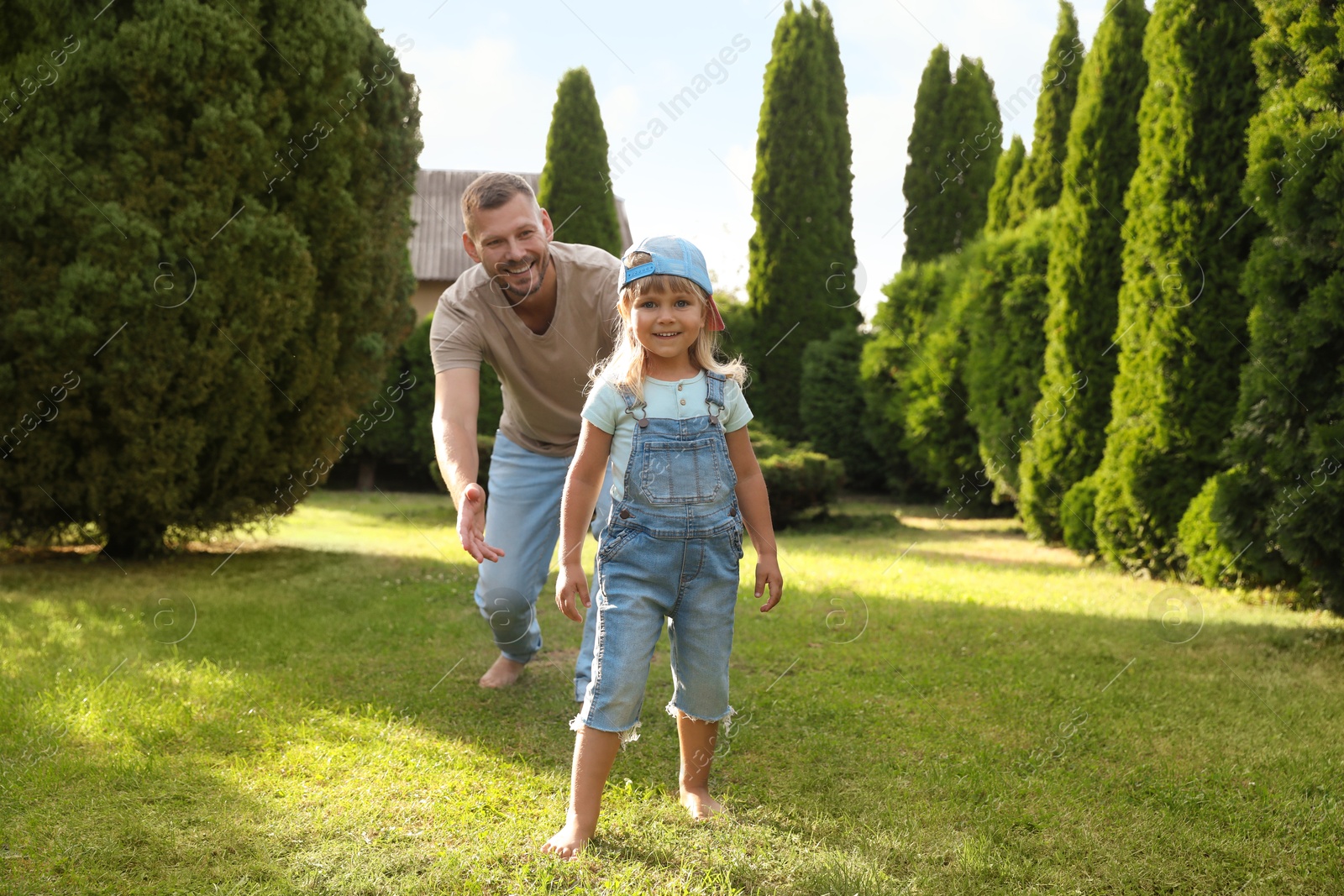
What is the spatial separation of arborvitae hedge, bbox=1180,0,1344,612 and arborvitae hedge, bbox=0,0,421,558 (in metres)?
6.38

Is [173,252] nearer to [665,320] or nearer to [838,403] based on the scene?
[665,320]

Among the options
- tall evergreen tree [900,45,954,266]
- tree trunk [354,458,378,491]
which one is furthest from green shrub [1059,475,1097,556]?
tree trunk [354,458,378,491]

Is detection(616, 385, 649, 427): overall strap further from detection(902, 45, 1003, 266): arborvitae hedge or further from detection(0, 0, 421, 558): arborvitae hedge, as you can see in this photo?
detection(902, 45, 1003, 266): arborvitae hedge

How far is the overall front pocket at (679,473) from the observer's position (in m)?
2.91

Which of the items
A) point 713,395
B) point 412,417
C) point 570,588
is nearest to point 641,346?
point 713,395

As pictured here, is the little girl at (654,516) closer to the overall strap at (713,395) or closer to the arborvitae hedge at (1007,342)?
the overall strap at (713,395)

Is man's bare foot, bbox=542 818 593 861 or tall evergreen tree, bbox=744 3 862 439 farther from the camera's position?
tall evergreen tree, bbox=744 3 862 439

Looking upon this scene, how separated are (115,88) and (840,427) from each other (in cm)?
1091

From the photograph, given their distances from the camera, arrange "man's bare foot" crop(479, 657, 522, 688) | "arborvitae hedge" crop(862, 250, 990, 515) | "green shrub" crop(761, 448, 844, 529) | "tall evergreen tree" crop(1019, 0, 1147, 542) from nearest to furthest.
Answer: "man's bare foot" crop(479, 657, 522, 688), "tall evergreen tree" crop(1019, 0, 1147, 542), "green shrub" crop(761, 448, 844, 529), "arborvitae hedge" crop(862, 250, 990, 515)

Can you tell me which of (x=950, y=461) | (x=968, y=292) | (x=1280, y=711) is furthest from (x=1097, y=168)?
(x=1280, y=711)

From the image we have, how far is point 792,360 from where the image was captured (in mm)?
16516

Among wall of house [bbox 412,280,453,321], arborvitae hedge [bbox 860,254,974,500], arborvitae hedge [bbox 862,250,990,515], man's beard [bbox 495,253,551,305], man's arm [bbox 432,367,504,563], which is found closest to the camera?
man's arm [bbox 432,367,504,563]

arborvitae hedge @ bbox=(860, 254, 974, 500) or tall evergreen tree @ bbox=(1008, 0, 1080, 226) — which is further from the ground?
tall evergreen tree @ bbox=(1008, 0, 1080, 226)

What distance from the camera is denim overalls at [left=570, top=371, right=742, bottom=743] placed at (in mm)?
2895
